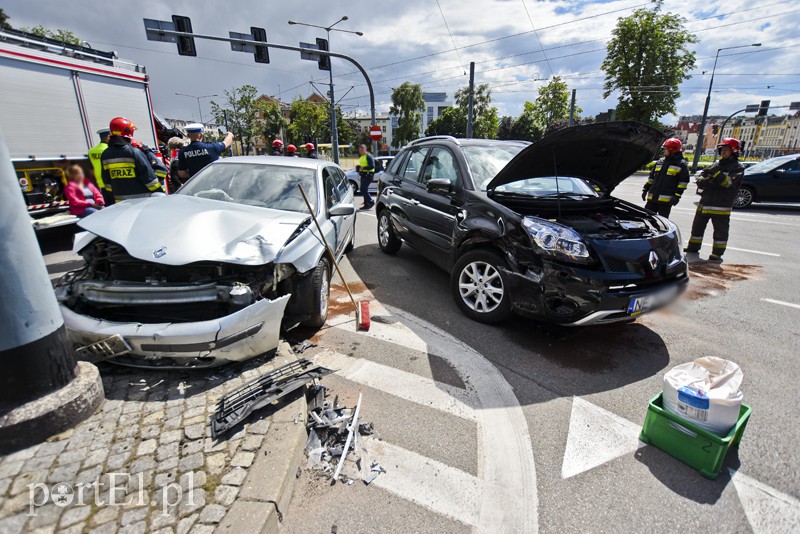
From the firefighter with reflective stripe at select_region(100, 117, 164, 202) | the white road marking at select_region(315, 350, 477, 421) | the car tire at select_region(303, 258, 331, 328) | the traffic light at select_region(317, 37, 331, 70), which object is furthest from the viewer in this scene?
the traffic light at select_region(317, 37, 331, 70)

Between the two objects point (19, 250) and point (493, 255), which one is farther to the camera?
point (493, 255)

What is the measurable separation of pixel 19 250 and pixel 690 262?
Answer: 815cm

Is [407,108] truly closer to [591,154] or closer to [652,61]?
[652,61]

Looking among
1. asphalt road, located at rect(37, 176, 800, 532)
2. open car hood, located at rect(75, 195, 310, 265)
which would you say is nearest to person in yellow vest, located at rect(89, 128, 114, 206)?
open car hood, located at rect(75, 195, 310, 265)

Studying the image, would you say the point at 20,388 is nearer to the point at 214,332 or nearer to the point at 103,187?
the point at 214,332

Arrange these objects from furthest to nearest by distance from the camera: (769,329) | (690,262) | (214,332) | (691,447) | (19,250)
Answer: (690,262)
(769,329)
(214,332)
(691,447)
(19,250)

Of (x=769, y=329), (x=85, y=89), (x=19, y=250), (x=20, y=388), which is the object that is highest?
(x=85, y=89)

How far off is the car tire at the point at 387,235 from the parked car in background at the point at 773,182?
36.0 feet

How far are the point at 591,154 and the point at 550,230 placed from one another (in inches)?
57.3

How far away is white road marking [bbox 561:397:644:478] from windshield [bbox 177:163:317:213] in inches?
122

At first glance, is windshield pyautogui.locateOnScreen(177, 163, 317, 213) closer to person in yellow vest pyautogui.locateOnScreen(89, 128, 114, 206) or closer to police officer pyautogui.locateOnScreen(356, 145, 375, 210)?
person in yellow vest pyautogui.locateOnScreen(89, 128, 114, 206)

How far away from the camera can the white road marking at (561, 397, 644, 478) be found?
2.33 metres

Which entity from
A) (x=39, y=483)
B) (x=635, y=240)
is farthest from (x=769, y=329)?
(x=39, y=483)

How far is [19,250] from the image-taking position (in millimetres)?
2037
